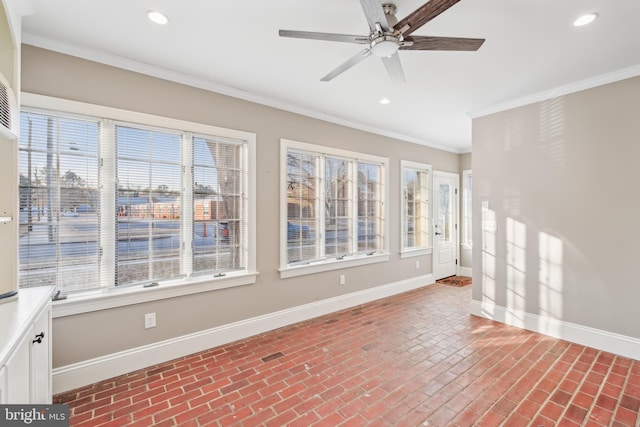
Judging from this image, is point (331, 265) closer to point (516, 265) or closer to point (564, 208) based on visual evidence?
point (516, 265)

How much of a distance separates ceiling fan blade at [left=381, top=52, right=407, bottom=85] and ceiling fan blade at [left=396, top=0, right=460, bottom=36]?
0.83ft

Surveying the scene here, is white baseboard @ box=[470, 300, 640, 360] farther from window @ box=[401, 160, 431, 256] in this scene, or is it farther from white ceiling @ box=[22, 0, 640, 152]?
white ceiling @ box=[22, 0, 640, 152]

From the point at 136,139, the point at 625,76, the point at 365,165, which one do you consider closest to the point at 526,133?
the point at 625,76

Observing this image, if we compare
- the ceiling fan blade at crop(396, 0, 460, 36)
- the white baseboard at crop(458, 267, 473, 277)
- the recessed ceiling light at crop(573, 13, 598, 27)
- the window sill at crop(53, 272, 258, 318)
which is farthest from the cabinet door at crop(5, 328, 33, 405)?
the white baseboard at crop(458, 267, 473, 277)

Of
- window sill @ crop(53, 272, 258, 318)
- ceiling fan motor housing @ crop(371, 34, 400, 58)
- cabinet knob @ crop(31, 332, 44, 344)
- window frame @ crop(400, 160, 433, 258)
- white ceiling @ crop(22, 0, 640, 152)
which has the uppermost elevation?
white ceiling @ crop(22, 0, 640, 152)

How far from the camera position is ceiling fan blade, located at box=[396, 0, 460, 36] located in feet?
4.76

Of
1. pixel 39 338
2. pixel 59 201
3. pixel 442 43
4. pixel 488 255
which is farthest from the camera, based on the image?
pixel 488 255

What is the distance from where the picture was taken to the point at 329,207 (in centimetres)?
406

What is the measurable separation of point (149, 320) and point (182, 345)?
406 millimetres

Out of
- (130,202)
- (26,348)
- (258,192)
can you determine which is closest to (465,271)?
(258,192)

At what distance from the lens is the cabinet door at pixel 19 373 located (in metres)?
1.12

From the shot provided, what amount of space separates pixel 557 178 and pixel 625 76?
1.07m

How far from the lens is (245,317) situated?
318 cm

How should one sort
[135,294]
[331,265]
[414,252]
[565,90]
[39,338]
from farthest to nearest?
[414,252] < [331,265] < [565,90] < [135,294] < [39,338]
